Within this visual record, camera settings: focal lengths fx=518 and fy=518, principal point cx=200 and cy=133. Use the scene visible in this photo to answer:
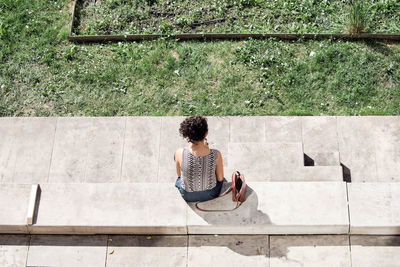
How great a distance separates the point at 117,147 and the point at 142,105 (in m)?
1.32

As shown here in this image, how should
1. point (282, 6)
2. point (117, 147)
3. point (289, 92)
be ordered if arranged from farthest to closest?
point (282, 6), point (289, 92), point (117, 147)

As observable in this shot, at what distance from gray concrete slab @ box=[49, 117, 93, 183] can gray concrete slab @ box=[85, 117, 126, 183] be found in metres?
0.08

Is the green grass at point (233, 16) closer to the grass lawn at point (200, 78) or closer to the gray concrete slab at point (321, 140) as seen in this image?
the grass lawn at point (200, 78)

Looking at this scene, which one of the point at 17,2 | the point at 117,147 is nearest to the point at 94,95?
the point at 117,147

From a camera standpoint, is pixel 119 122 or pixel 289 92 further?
pixel 289 92

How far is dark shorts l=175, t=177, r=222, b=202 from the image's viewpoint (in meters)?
6.59

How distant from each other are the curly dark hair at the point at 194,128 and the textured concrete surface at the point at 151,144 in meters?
1.75

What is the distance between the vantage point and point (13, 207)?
694 cm

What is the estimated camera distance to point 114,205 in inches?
269

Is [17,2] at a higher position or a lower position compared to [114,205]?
higher

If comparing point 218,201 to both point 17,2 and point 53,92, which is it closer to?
point 53,92

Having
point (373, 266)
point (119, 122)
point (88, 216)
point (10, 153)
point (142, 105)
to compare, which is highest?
point (142, 105)

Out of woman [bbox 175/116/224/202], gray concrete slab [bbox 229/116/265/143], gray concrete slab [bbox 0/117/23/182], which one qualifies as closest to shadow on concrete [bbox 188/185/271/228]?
woman [bbox 175/116/224/202]

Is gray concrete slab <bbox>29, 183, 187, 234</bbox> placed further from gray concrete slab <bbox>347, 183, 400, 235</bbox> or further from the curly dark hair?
gray concrete slab <bbox>347, 183, 400, 235</bbox>
